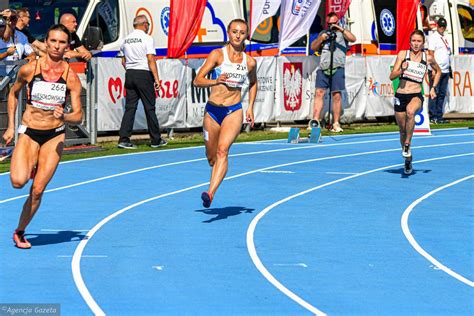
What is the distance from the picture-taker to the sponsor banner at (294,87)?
24984 mm

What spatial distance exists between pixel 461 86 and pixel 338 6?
224 inches

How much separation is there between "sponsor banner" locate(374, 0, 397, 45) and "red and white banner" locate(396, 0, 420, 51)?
0.59 metres

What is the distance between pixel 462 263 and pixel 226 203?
14.9 ft

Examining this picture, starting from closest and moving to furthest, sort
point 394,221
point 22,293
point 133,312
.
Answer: point 133,312 < point 22,293 < point 394,221

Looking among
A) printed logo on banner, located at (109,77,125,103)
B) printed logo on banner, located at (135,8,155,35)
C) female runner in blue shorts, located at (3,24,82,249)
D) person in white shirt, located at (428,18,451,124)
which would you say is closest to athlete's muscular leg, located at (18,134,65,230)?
female runner in blue shorts, located at (3,24,82,249)

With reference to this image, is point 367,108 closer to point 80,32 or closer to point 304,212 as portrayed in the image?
point 80,32

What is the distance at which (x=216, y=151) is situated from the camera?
44.8 ft

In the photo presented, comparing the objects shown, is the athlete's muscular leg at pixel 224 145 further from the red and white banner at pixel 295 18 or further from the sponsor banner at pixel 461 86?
the sponsor banner at pixel 461 86

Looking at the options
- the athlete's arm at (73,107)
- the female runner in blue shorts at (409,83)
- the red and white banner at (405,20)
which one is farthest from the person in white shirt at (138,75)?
the athlete's arm at (73,107)

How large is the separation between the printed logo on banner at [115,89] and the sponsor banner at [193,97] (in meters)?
1.74

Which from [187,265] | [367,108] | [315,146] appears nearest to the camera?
[187,265]

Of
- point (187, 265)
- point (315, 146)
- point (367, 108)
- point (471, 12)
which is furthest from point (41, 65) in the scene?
point (471, 12)

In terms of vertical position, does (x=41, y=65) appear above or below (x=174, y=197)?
above

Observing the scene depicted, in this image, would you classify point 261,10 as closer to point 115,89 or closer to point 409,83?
point 115,89
